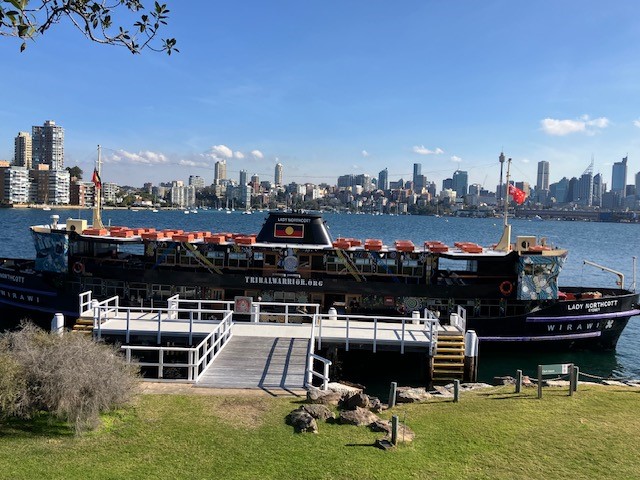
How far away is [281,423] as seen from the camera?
38.8 feet

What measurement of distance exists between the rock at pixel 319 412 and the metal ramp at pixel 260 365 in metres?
2.15

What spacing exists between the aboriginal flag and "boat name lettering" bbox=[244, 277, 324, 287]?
2109mm

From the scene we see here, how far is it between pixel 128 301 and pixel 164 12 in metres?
20.0

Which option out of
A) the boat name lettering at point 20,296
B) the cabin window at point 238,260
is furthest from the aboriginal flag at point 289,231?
the boat name lettering at point 20,296

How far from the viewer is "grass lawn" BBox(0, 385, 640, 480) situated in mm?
9617

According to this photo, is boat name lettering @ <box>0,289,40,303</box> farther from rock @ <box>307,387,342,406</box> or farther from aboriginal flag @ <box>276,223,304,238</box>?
rock @ <box>307,387,342,406</box>

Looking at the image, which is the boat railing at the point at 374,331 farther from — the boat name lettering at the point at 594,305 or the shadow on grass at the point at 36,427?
the shadow on grass at the point at 36,427

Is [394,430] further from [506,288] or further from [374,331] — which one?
[506,288]

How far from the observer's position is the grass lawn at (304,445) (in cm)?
962

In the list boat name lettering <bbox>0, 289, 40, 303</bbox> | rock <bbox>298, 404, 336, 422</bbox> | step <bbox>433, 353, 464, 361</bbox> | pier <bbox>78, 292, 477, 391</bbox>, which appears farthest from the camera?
boat name lettering <bbox>0, 289, 40, 303</bbox>

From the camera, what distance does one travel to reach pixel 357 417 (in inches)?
467

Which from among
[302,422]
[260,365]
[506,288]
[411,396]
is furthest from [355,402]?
[506,288]

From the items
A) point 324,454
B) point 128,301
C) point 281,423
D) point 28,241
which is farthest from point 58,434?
point 28,241

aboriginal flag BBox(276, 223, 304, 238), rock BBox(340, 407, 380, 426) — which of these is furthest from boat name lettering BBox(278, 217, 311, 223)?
rock BBox(340, 407, 380, 426)
